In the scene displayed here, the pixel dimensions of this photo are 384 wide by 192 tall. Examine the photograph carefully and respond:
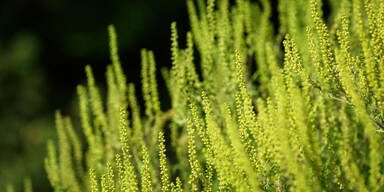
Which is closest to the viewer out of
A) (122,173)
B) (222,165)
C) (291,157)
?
(291,157)

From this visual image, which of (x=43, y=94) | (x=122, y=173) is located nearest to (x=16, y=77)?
(x=43, y=94)

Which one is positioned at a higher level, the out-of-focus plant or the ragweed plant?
the out-of-focus plant

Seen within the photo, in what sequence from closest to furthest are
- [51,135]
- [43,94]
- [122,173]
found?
[122,173] → [51,135] → [43,94]

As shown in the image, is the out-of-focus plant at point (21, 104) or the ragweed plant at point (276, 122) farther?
the out-of-focus plant at point (21, 104)

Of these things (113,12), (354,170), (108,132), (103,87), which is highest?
(113,12)

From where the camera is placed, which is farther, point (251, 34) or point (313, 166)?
point (251, 34)

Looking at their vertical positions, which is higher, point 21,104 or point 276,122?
point 21,104

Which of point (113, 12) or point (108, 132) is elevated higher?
point (113, 12)

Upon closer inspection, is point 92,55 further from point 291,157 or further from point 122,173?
point 291,157

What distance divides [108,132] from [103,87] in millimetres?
4344

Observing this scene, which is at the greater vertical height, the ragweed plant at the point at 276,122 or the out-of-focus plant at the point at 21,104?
the out-of-focus plant at the point at 21,104

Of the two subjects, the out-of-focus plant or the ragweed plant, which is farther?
the out-of-focus plant

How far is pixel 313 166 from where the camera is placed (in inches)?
36.6

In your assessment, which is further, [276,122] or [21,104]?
[21,104]
